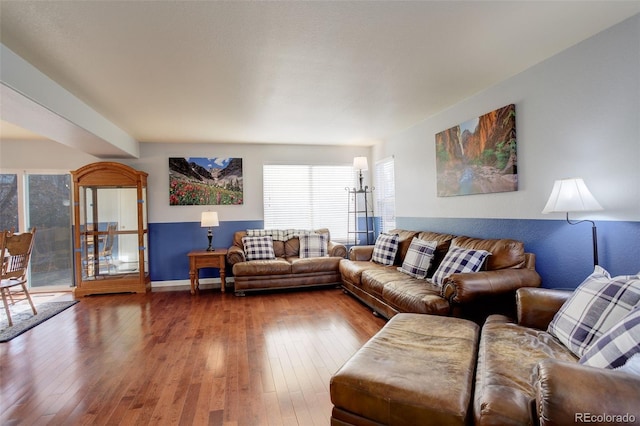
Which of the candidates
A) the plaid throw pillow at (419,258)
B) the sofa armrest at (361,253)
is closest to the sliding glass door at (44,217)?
the sofa armrest at (361,253)

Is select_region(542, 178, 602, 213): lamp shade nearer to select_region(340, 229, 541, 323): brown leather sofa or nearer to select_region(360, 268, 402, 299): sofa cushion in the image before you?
select_region(340, 229, 541, 323): brown leather sofa

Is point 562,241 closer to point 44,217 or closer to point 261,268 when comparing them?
point 261,268

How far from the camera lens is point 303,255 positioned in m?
5.54

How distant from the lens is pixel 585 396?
3.73 feet

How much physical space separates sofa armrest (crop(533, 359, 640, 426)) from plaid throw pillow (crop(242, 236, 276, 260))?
4.45m

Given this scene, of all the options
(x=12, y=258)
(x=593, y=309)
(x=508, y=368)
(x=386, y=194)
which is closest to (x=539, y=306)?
(x=593, y=309)

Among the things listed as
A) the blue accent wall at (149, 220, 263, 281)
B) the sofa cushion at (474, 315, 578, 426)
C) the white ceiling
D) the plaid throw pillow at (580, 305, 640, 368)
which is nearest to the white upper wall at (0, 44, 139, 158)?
the white ceiling

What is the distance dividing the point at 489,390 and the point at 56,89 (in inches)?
156

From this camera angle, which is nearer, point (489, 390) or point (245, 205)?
point (489, 390)

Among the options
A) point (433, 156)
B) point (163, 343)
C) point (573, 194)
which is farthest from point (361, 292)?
point (573, 194)

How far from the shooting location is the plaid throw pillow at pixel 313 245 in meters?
5.55

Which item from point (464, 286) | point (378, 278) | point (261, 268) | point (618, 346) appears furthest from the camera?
point (261, 268)

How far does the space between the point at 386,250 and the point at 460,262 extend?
145 centimetres

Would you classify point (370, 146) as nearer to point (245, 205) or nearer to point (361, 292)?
point (245, 205)
